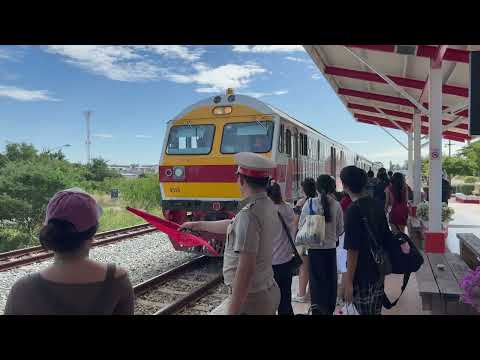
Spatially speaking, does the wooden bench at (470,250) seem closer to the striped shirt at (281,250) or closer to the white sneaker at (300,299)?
the white sneaker at (300,299)

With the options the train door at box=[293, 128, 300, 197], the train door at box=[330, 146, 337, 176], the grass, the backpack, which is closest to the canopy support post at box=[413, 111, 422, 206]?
the train door at box=[330, 146, 337, 176]

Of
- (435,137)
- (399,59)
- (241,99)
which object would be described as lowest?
(435,137)

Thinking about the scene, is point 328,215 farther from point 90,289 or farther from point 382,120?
point 382,120

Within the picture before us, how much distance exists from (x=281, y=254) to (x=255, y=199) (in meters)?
1.58

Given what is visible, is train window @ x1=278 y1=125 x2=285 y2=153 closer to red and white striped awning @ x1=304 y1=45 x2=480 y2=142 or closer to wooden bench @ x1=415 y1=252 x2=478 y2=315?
red and white striped awning @ x1=304 y1=45 x2=480 y2=142

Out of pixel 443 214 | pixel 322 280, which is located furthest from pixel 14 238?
pixel 322 280

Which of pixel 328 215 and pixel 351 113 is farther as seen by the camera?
pixel 351 113

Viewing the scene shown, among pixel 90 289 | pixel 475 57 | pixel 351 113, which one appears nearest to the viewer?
pixel 90 289

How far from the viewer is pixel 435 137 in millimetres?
7504

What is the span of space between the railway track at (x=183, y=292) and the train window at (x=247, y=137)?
89.6 inches

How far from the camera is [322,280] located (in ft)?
14.0

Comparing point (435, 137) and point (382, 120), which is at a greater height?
point (382, 120)

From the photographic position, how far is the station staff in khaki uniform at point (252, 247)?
2.44 meters
